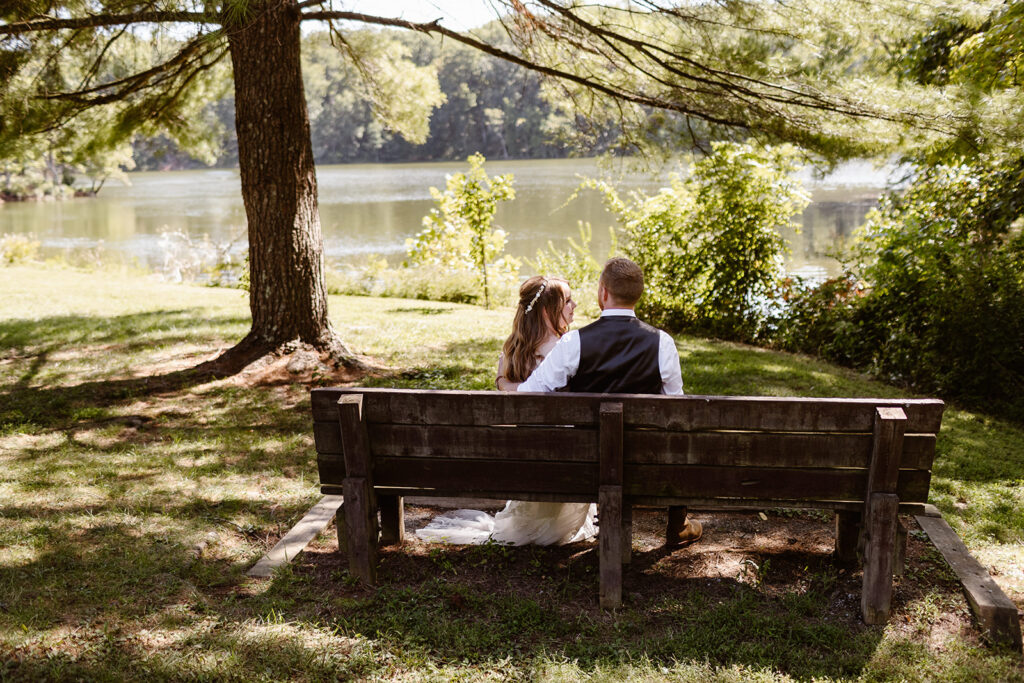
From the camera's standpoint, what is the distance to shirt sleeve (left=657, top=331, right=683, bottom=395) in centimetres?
318

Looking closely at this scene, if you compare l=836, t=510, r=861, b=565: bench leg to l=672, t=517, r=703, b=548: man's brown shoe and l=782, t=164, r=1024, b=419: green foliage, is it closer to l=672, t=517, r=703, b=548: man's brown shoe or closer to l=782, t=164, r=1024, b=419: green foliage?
l=672, t=517, r=703, b=548: man's brown shoe

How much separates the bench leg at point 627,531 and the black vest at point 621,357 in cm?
50

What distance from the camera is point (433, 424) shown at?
304 centimetres

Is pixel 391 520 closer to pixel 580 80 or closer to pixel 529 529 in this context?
pixel 529 529

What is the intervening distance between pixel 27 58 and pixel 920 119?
252 inches

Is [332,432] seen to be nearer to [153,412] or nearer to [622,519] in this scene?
[622,519]

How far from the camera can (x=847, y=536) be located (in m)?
3.35

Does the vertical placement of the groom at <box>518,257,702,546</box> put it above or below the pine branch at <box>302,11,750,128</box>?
below

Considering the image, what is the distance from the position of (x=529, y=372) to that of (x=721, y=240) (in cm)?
682

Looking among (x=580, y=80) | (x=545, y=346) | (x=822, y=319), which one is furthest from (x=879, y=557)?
(x=822, y=319)

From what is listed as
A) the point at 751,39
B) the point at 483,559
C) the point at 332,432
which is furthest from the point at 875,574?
the point at 751,39

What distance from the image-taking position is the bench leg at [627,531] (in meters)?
3.07

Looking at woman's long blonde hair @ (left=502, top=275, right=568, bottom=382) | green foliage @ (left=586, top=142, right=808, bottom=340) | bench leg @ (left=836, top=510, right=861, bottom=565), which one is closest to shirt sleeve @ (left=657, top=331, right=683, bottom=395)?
woman's long blonde hair @ (left=502, top=275, right=568, bottom=382)

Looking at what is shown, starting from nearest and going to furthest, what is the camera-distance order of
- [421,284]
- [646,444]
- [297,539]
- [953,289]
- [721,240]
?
[646,444] < [297,539] < [953,289] < [721,240] < [421,284]
